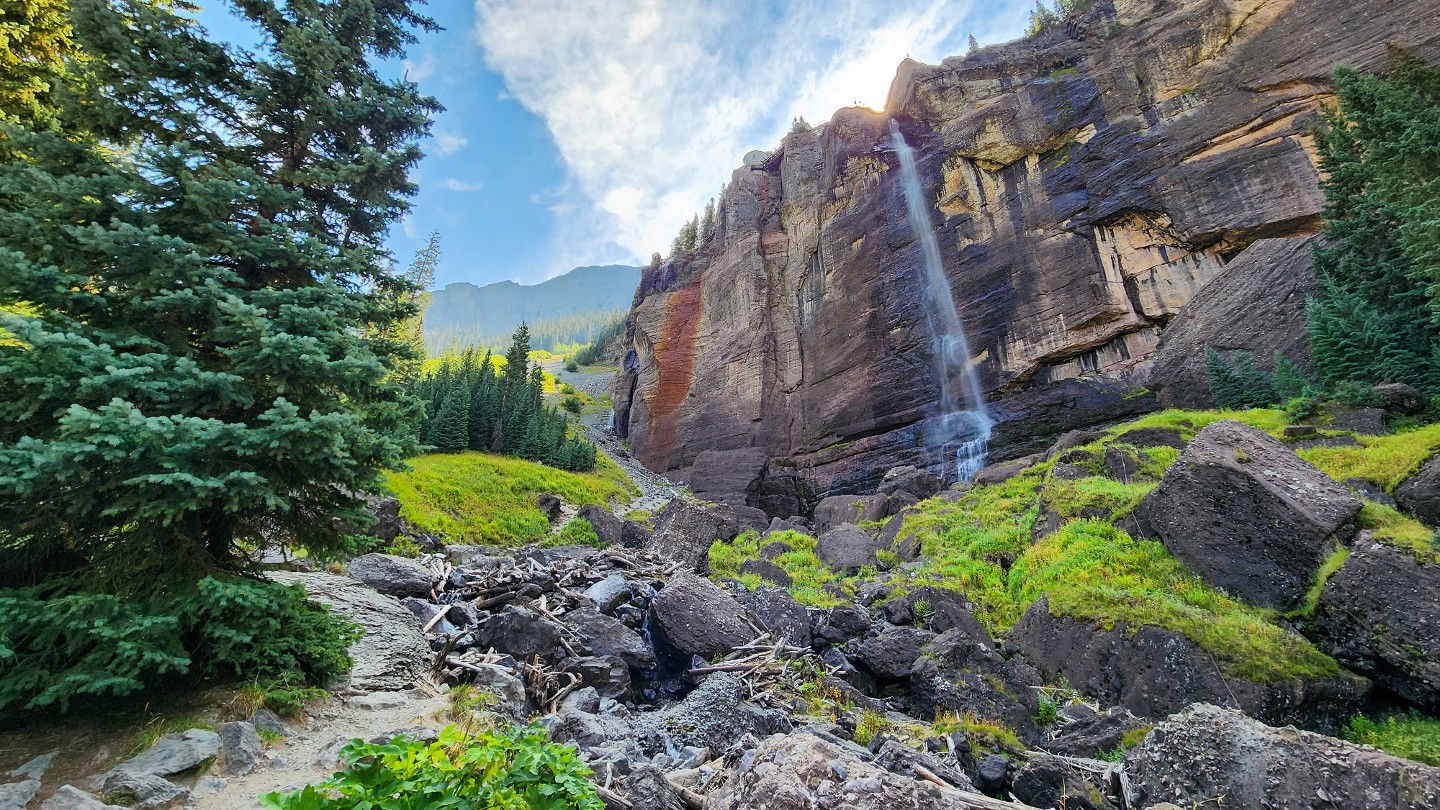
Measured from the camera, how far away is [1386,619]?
6203 millimetres

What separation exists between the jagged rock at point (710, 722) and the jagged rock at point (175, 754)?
3.42m

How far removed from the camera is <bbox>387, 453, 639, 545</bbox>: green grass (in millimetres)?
22281

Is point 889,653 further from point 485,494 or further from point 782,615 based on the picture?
point 485,494

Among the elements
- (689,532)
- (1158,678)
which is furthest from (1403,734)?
(689,532)

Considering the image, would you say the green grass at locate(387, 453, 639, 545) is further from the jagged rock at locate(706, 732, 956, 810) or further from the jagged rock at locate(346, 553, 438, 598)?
the jagged rock at locate(706, 732, 956, 810)

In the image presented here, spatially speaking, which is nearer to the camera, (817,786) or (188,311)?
(817,786)

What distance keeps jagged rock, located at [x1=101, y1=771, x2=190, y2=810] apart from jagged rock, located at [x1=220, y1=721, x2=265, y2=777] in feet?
1.50

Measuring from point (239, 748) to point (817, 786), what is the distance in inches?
175

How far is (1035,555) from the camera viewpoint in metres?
12.4

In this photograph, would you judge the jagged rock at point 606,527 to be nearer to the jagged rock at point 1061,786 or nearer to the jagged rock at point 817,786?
the jagged rock at point 1061,786

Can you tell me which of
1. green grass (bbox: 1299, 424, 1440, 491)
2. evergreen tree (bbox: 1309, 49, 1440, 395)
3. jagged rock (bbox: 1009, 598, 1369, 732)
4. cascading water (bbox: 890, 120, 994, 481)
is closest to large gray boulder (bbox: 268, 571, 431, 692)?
jagged rock (bbox: 1009, 598, 1369, 732)

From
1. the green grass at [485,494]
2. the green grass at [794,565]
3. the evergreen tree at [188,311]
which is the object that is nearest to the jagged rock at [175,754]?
the evergreen tree at [188,311]

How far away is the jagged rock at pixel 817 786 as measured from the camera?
128 inches

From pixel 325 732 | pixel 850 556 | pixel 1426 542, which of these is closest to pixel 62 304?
pixel 325 732
